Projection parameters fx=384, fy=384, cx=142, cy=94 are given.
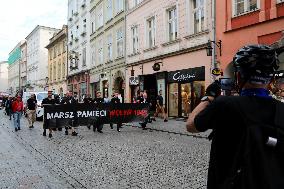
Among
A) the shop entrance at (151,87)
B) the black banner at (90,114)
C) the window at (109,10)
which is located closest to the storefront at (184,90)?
the shop entrance at (151,87)

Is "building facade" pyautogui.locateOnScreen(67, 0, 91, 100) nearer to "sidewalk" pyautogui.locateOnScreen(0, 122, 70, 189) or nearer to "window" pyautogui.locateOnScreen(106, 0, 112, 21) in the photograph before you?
"window" pyautogui.locateOnScreen(106, 0, 112, 21)

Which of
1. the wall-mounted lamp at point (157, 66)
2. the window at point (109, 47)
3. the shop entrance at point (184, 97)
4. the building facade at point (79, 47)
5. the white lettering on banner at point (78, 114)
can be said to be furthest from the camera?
the building facade at point (79, 47)

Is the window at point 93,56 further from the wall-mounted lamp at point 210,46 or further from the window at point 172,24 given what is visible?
the wall-mounted lamp at point 210,46

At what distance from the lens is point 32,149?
35.6 feet

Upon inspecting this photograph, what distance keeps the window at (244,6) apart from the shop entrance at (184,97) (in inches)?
159

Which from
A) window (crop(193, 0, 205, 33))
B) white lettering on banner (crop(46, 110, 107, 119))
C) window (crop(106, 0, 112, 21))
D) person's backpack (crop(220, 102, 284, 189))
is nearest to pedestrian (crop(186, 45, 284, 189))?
person's backpack (crop(220, 102, 284, 189))

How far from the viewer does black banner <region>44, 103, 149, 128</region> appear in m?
15.5

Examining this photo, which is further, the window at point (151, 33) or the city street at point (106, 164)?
the window at point (151, 33)

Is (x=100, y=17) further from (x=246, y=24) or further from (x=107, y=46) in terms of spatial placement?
(x=246, y=24)

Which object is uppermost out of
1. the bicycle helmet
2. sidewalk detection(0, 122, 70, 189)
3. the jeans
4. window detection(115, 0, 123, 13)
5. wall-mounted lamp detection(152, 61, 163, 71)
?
window detection(115, 0, 123, 13)

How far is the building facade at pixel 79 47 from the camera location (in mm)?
41375

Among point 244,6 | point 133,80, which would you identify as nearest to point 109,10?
point 133,80

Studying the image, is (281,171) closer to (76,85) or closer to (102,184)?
(102,184)

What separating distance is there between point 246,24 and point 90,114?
25.1ft
